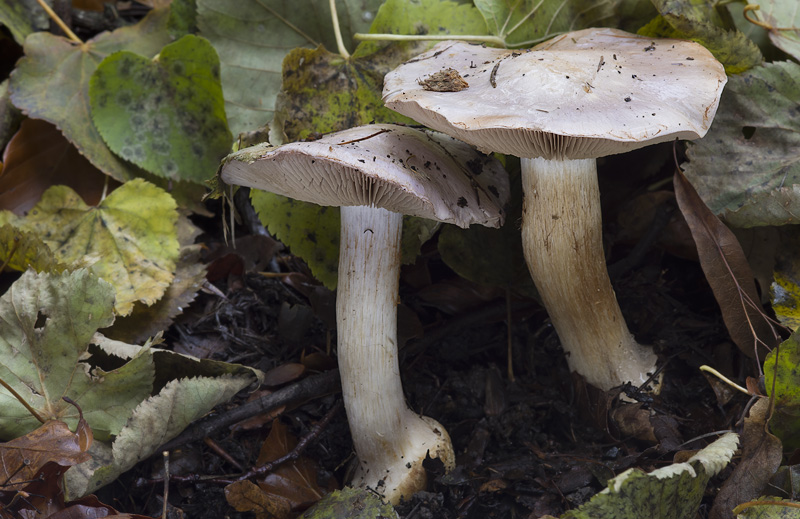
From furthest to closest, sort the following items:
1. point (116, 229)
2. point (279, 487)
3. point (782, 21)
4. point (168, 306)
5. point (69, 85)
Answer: point (69, 85) → point (116, 229) → point (168, 306) → point (782, 21) → point (279, 487)

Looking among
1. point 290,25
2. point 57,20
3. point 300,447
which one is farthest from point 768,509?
point 57,20

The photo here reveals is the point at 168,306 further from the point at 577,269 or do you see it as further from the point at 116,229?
the point at 577,269

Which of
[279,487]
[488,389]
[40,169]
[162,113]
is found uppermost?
[162,113]

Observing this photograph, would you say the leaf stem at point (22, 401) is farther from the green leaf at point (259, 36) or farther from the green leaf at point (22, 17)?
the green leaf at point (22, 17)

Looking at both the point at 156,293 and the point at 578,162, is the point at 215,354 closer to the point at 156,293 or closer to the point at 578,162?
the point at 156,293

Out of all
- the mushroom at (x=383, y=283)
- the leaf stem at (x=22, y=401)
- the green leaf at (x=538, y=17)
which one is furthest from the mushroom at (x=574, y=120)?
the leaf stem at (x=22, y=401)

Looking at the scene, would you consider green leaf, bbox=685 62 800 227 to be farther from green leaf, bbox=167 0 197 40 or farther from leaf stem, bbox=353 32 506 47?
green leaf, bbox=167 0 197 40

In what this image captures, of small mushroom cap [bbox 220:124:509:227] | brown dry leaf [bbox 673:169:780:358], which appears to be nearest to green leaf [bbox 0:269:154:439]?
small mushroom cap [bbox 220:124:509:227]
